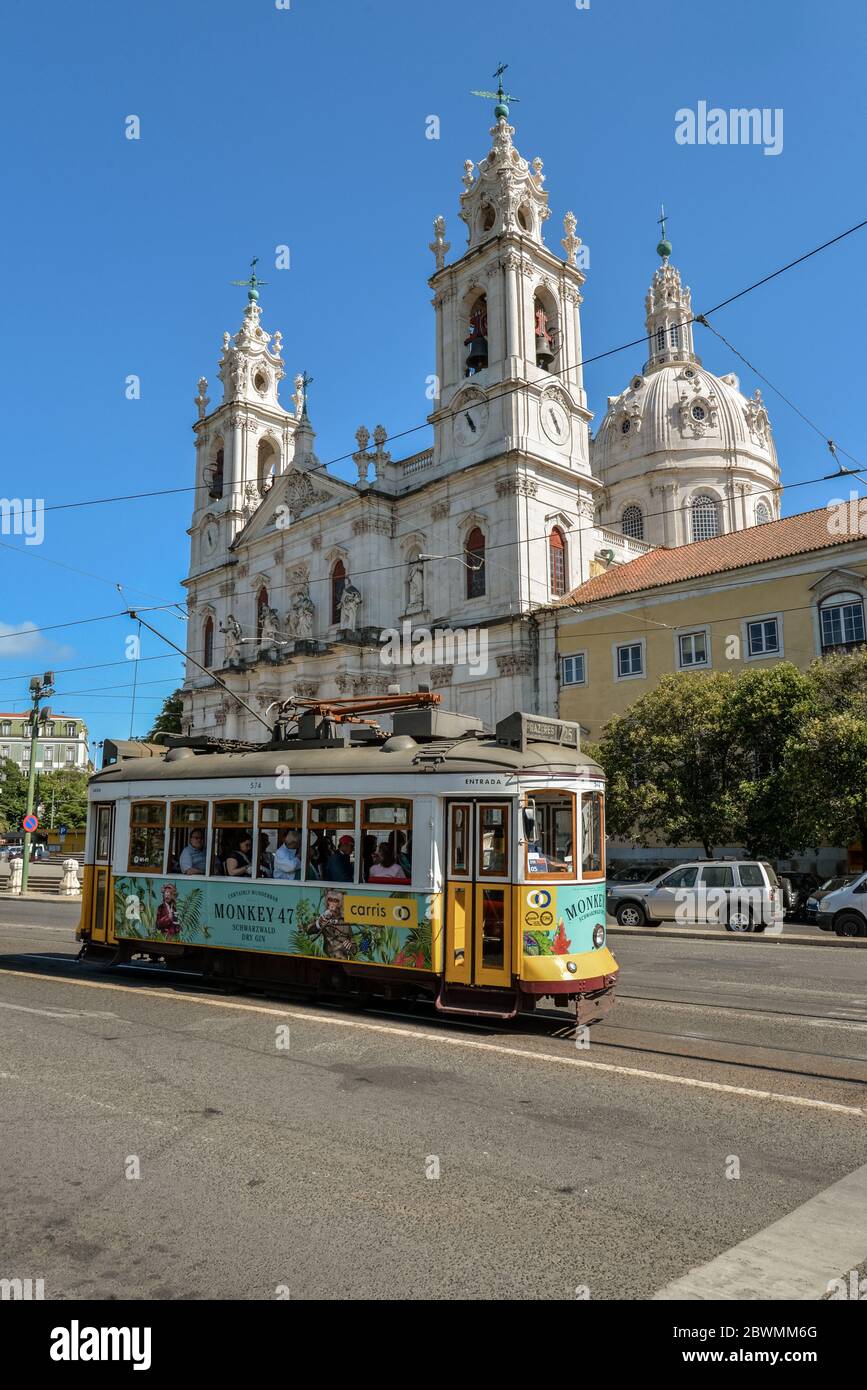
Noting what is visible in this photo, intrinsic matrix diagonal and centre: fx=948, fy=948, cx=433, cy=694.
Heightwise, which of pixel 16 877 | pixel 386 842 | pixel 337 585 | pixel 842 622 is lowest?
pixel 16 877

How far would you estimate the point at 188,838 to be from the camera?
1252 cm

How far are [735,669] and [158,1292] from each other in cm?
2902

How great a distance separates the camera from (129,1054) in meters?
8.41

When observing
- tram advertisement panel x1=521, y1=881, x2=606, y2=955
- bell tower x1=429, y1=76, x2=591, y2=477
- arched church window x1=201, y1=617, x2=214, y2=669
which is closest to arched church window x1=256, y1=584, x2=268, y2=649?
arched church window x1=201, y1=617, x2=214, y2=669

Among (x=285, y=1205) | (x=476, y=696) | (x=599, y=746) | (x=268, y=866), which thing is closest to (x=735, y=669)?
(x=599, y=746)

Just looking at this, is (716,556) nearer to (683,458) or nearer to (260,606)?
(683,458)

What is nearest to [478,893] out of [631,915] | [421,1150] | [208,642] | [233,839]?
[233,839]

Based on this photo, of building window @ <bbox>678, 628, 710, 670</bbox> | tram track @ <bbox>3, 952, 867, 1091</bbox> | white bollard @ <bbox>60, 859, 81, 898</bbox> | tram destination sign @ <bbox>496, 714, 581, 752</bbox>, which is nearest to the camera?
tram track @ <bbox>3, 952, 867, 1091</bbox>

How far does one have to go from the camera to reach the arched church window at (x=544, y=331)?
136 ft

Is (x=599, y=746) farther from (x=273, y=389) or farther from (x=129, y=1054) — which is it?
(x=273, y=389)

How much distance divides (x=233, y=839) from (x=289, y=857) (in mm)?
1093

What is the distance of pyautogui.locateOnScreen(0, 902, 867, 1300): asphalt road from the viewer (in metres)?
4.41

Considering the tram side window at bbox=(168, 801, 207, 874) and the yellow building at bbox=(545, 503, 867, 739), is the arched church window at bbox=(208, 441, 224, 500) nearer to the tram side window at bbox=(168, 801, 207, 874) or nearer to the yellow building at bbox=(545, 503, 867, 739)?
the yellow building at bbox=(545, 503, 867, 739)

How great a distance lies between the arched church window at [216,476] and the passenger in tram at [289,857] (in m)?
48.4
